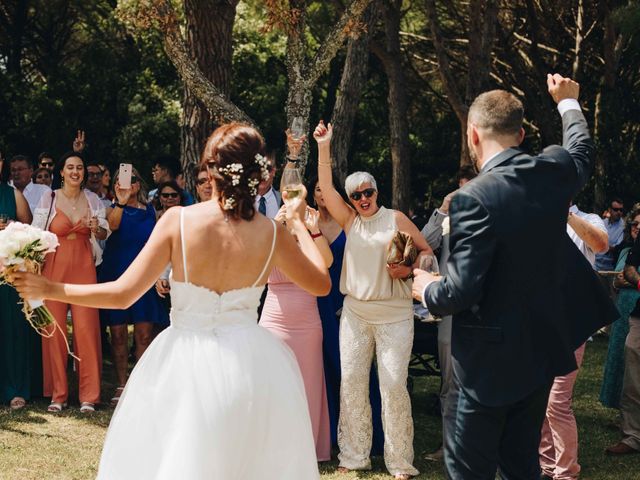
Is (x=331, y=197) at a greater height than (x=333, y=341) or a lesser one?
greater

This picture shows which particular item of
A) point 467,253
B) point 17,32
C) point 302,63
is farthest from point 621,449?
point 17,32

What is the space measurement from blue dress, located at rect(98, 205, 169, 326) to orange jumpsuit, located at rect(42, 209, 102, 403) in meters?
0.23

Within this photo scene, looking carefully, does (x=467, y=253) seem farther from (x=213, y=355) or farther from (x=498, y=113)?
(x=213, y=355)

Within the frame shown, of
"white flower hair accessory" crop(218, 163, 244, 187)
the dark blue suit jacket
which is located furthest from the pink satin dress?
"white flower hair accessory" crop(218, 163, 244, 187)

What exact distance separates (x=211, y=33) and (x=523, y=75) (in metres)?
11.8

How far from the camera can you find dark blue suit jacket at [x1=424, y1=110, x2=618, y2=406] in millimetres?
3736

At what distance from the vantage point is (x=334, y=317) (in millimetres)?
7125

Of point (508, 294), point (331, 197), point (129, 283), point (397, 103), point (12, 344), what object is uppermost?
point (397, 103)

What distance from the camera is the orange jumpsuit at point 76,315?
8.03 metres

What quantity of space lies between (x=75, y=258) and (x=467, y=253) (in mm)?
5142

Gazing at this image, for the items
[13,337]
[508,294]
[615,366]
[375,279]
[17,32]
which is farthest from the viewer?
[17,32]

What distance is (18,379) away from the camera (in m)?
8.22

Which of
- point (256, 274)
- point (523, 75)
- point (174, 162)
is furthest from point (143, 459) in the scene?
point (523, 75)

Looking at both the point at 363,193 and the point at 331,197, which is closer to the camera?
the point at 363,193
